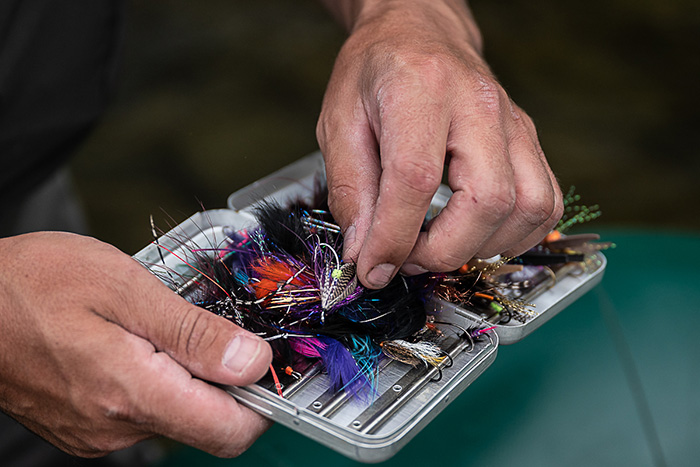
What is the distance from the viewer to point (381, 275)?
38.3 inches

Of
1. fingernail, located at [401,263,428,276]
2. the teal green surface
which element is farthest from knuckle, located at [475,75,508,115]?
the teal green surface

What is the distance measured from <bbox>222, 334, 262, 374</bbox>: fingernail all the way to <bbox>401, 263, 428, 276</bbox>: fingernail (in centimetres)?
28

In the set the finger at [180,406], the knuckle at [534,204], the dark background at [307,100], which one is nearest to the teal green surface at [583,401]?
the knuckle at [534,204]

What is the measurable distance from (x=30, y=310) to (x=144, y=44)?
3936mm

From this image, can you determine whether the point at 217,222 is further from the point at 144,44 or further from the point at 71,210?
the point at 144,44

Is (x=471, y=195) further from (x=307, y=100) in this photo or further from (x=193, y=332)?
(x=307, y=100)

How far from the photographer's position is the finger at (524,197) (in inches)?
38.3

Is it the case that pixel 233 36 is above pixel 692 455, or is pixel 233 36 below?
above

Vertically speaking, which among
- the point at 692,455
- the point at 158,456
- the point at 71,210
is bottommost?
the point at 158,456

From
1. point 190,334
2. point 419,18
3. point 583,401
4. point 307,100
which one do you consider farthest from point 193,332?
point 307,100

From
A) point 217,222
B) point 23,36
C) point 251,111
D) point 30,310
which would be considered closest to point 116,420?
point 30,310

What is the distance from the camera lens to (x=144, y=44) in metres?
4.44

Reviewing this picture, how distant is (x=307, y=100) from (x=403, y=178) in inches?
123

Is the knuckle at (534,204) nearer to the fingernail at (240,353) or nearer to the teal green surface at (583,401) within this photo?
the teal green surface at (583,401)
